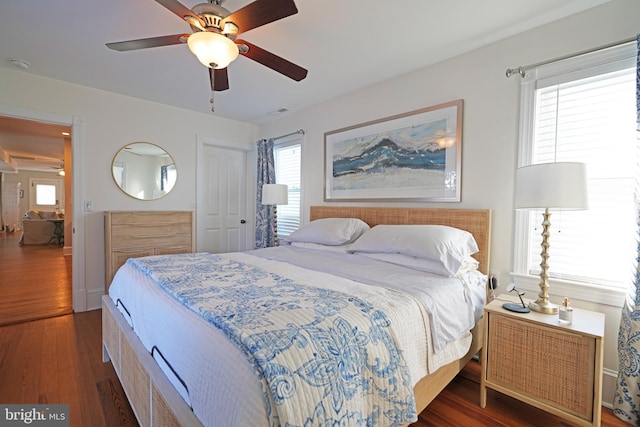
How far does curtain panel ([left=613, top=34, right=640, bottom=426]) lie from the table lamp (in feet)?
1.15

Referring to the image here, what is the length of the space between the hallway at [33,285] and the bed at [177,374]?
→ 1.75m

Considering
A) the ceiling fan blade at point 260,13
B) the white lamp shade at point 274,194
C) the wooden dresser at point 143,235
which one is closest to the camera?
the ceiling fan blade at point 260,13

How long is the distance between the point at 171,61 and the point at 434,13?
91.0 inches

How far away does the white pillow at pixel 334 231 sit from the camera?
2.75m

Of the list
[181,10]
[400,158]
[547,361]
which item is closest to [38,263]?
[181,10]

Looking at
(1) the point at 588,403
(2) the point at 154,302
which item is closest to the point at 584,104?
(1) the point at 588,403

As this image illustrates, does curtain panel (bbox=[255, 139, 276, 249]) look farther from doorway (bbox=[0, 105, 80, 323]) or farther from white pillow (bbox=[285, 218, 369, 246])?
doorway (bbox=[0, 105, 80, 323])

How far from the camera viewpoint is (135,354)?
1.42m

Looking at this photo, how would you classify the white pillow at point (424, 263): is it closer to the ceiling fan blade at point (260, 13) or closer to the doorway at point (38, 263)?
the ceiling fan blade at point (260, 13)

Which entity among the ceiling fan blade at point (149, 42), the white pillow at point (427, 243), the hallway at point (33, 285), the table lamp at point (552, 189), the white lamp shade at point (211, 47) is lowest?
the hallway at point (33, 285)

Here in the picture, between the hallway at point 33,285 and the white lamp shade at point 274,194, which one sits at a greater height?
the white lamp shade at point 274,194

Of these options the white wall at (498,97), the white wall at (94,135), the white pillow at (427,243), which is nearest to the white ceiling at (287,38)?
the white wall at (498,97)

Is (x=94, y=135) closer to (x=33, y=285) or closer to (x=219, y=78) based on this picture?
(x=219, y=78)

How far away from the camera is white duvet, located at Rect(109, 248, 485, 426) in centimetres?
87
